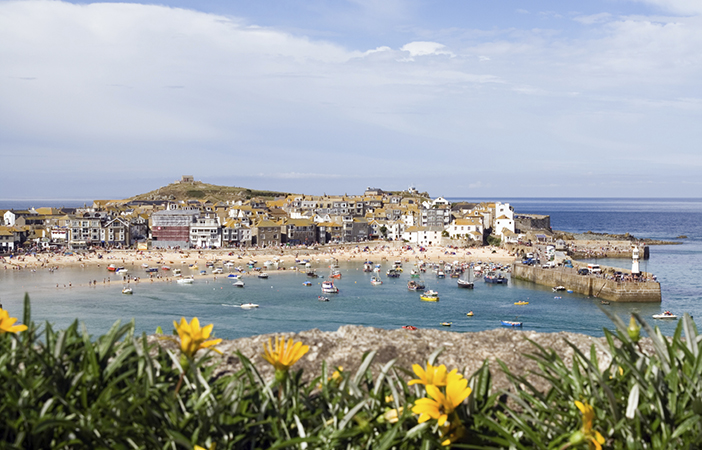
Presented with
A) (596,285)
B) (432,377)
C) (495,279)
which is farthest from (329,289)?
(432,377)

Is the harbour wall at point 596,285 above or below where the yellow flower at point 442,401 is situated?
below

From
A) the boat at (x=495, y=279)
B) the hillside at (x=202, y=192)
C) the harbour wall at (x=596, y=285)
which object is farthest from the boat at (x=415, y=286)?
the hillside at (x=202, y=192)

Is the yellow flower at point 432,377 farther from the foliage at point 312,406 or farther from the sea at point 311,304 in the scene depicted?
the sea at point 311,304

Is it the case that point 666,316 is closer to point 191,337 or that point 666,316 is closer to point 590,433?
point 590,433

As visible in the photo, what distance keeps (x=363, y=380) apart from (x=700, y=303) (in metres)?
47.4

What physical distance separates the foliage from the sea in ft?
91.1

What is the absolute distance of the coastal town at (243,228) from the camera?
86750mm

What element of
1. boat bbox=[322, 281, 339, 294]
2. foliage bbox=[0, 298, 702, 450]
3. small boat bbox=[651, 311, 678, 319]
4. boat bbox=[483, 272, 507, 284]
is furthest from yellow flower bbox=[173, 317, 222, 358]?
boat bbox=[483, 272, 507, 284]

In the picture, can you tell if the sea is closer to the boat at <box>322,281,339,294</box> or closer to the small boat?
the small boat

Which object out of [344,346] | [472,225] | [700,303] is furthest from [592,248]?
[344,346]

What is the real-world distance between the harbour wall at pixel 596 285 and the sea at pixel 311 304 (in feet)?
3.07

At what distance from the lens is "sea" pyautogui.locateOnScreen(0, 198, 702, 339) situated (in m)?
36.2

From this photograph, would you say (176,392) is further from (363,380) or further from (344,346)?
(344,346)

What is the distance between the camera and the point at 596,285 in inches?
1875
